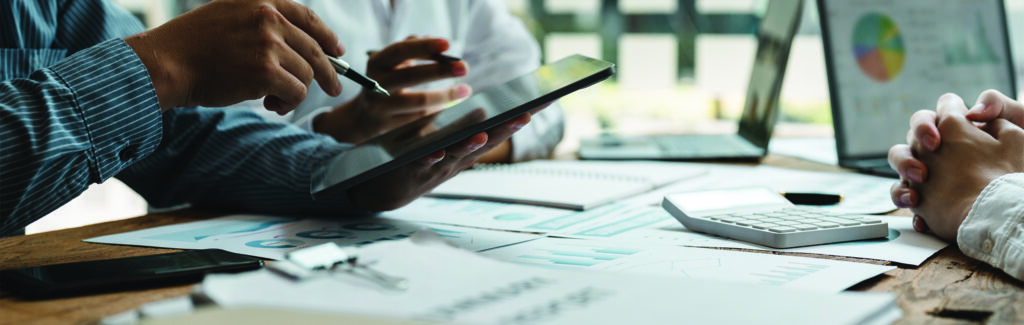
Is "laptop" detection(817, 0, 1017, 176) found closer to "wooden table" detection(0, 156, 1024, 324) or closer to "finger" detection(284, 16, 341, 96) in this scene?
"wooden table" detection(0, 156, 1024, 324)

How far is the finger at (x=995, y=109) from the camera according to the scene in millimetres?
743

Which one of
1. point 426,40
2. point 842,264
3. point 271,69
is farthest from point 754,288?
point 426,40

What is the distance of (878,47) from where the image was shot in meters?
1.16

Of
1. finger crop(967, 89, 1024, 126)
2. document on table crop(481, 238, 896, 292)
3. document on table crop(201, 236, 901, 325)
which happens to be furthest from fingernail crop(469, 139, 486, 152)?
finger crop(967, 89, 1024, 126)

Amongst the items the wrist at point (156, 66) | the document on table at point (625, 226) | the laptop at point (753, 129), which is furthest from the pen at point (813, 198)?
the wrist at point (156, 66)

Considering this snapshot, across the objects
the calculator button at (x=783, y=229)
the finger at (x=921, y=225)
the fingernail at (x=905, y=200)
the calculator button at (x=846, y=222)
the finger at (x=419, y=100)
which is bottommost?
the finger at (x=921, y=225)

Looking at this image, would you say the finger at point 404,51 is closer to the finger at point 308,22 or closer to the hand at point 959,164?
the finger at point 308,22

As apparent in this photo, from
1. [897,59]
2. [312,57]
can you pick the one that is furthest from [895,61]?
[312,57]

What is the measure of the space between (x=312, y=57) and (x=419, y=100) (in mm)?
366

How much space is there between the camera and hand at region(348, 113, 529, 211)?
0.78 m

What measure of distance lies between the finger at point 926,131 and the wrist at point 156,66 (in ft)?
2.16

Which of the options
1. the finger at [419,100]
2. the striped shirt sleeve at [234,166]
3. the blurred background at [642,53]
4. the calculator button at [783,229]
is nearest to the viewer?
the calculator button at [783,229]

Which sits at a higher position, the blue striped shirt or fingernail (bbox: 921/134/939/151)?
the blue striped shirt

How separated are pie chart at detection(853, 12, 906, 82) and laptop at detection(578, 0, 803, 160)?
120 millimetres
